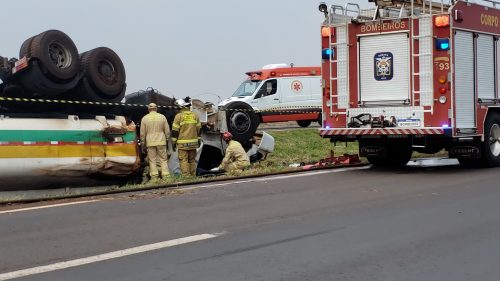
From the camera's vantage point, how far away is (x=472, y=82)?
40.0 ft

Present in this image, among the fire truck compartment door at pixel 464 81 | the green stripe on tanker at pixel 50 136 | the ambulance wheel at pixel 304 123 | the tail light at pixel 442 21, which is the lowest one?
the ambulance wheel at pixel 304 123

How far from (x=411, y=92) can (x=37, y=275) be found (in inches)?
336

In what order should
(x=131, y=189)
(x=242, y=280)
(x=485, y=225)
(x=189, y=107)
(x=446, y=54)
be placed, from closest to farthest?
(x=242, y=280) < (x=485, y=225) < (x=131, y=189) < (x=446, y=54) < (x=189, y=107)

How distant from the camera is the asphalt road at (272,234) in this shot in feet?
17.3

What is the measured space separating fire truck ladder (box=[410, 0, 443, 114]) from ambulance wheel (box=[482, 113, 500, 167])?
5.56ft

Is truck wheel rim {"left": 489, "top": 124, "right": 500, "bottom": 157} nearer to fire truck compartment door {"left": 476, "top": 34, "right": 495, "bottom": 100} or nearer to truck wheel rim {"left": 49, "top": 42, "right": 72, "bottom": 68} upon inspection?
fire truck compartment door {"left": 476, "top": 34, "right": 495, "bottom": 100}

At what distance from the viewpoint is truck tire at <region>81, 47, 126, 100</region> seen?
11.3 meters

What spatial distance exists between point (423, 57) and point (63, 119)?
262 inches

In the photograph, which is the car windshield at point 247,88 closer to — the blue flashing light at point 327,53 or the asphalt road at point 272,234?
the blue flashing light at point 327,53


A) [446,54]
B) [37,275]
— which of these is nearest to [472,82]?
[446,54]

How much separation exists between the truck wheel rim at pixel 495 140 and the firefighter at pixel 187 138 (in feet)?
19.6

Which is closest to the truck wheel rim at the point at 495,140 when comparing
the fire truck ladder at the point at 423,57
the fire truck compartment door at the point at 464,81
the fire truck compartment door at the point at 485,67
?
the fire truck compartment door at the point at 485,67

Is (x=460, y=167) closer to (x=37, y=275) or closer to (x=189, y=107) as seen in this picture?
(x=189, y=107)

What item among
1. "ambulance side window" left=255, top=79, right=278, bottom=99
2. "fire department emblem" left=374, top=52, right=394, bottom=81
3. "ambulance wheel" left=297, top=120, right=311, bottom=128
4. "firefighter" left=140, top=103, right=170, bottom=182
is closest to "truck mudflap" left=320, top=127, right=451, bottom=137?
"fire department emblem" left=374, top=52, right=394, bottom=81
